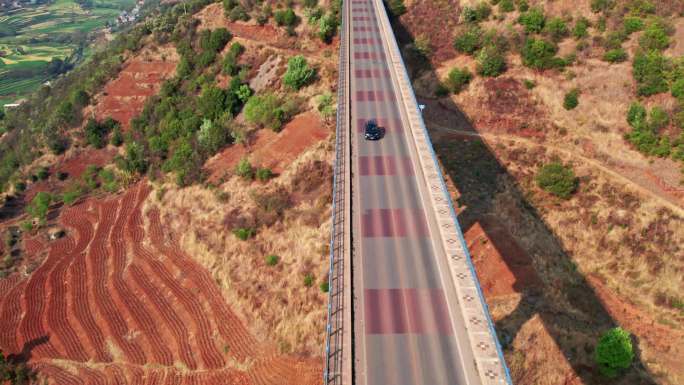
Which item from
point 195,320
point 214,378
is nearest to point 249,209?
point 195,320

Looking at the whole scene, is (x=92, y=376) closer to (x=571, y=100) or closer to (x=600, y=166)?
(x=600, y=166)

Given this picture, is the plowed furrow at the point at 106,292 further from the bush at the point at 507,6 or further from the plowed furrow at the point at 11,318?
the bush at the point at 507,6

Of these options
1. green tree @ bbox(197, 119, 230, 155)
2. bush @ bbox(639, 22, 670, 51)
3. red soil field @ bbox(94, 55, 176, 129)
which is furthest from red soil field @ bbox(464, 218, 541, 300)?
red soil field @ bbox(94, 55, 176, 129)

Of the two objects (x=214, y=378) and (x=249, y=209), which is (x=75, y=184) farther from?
(x=214, y=378)

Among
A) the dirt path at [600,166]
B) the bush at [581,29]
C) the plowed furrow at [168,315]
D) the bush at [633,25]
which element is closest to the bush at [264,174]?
the plowed furrow at [168,315]

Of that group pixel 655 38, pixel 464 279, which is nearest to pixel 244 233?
pixel 464 279
